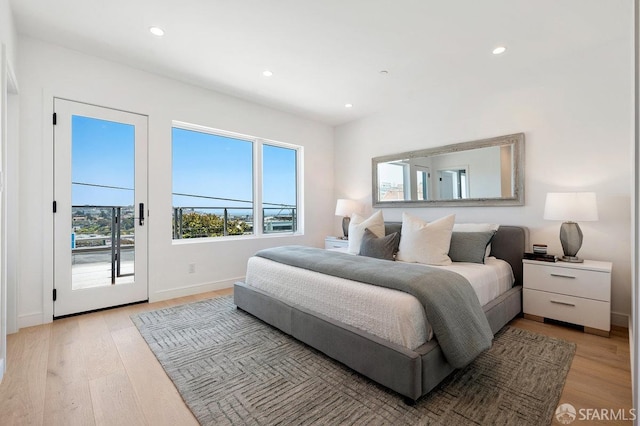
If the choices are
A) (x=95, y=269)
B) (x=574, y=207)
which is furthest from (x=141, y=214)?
(x=574, y=207)

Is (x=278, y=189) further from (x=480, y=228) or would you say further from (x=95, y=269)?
(x=480, y=228)

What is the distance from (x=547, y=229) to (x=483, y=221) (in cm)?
62

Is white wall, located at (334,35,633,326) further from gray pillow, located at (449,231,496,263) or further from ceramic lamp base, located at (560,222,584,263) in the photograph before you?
gray pillow, located at (449,231,496,263)

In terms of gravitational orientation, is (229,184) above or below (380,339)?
above

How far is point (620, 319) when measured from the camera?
2637mm

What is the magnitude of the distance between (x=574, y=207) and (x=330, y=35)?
262 cm

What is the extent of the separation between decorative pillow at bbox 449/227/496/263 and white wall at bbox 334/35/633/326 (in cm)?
63

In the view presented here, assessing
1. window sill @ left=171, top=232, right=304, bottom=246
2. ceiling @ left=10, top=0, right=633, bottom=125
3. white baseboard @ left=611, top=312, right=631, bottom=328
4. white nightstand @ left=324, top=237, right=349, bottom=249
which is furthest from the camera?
white nightstand @ left=324, top=237, right=349, bottom=249

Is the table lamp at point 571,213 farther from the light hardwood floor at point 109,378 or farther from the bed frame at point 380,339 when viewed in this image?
the light hardwood floor at point 109,378

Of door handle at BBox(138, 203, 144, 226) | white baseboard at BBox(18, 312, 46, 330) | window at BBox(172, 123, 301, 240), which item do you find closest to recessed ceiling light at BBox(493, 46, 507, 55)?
window at BBox(172, 123, 301, 240)

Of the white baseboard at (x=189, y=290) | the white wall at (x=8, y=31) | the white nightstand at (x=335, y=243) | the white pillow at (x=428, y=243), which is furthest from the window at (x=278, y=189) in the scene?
the white wall at (x=8, y=31)

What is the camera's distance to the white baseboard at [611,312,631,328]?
261 centimetres

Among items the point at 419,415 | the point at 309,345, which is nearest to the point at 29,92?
the point at 309,345

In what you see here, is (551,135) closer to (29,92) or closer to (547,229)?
(547,229)
